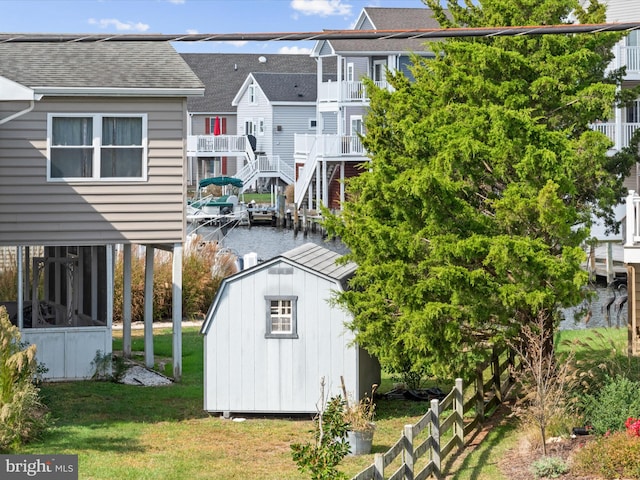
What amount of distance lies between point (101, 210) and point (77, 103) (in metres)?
2.05

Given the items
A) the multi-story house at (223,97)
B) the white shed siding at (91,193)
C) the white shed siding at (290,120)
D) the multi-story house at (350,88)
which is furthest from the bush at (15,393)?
the white shed siding at (290,120)

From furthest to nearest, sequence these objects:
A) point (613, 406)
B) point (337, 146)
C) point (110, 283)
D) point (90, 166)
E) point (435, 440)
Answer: point (337, 146)
point (110, 283)
point (90, 166)
point (613, 406)
point (435, 440)

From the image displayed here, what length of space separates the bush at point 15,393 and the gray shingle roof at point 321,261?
4.41 metres

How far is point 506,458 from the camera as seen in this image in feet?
47.2

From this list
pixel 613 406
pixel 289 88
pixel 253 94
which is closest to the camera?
pixel 613 406

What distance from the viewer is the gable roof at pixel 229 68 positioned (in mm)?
90750

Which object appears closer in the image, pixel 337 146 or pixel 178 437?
pixel 178 437

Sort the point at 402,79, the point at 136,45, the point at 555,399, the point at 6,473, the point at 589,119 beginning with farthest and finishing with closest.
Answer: the point at 136,45 → the point at 402,79 → the point at 589,119 → the point at 555,399 → the point at 6,473

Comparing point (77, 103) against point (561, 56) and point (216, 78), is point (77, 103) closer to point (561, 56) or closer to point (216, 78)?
point (561, 56)

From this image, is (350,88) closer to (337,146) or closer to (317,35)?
(337,146)

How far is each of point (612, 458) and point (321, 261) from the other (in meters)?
6.54

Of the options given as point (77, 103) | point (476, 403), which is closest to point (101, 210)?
point (77, 103)

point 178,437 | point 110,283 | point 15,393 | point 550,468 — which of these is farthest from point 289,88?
point 550,468

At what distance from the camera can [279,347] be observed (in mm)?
16859
